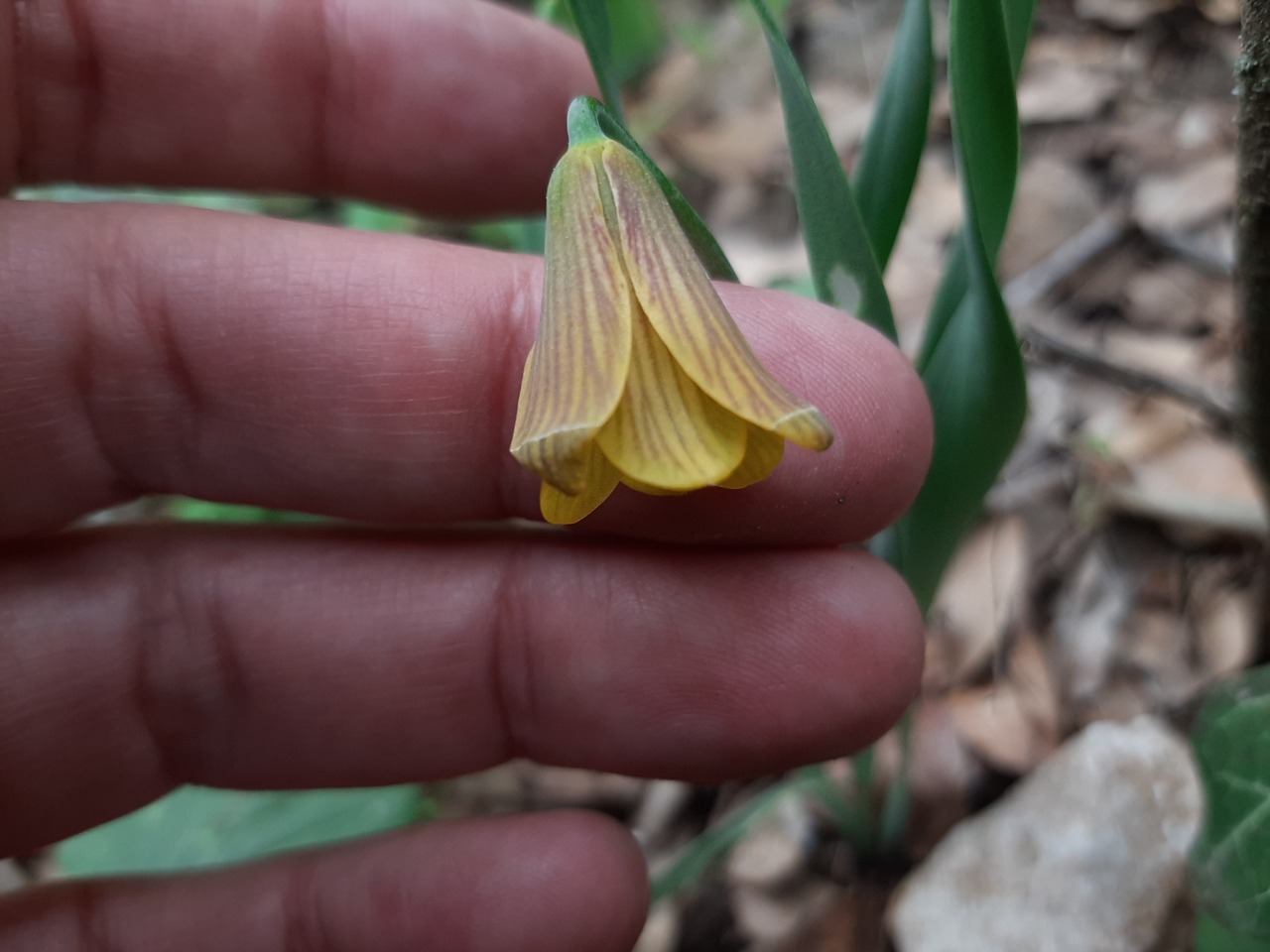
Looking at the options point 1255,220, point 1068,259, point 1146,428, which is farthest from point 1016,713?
point 1068,259

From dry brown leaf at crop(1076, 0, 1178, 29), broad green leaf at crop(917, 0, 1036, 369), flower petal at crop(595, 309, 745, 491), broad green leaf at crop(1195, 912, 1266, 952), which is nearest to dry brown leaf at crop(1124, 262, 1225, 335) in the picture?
dry brown leaf at crop(1076, 0, 1178, 29)

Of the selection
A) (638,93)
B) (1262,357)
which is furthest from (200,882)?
(638,93)

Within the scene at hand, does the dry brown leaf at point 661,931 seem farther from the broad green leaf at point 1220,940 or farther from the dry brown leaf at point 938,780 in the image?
the broad green leaf at point 1220,940

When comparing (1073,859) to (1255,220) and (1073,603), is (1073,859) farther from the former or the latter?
(1255,220)

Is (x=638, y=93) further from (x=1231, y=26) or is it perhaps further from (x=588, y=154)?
(x=588, y=154)

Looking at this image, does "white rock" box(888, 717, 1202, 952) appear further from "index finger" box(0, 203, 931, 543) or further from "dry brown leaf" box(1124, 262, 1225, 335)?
"dry brown leaf" box(1124, 262, 1225, 335)
